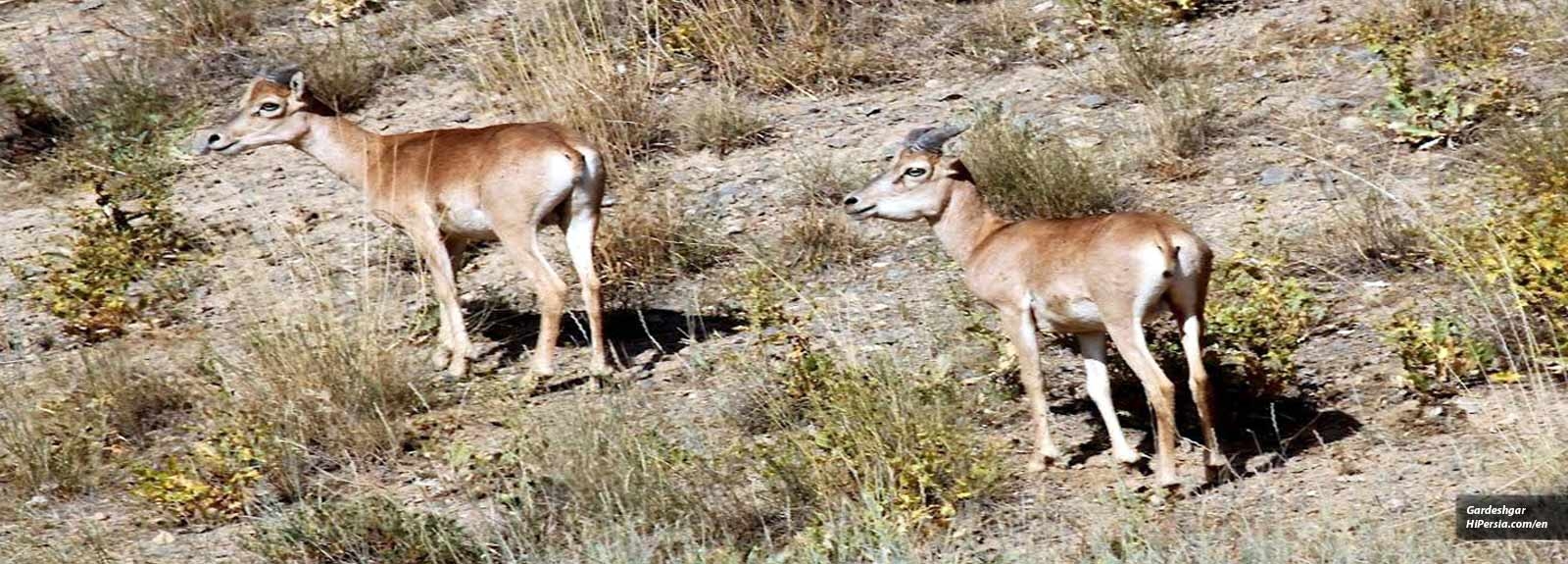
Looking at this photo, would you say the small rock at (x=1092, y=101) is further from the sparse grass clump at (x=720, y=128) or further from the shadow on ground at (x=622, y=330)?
the shadow on ground at (x=622, y=330)

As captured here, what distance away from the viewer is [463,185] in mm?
10258

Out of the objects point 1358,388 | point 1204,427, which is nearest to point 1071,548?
point 1204,427

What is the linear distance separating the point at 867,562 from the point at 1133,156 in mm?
5458

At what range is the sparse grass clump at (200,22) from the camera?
51.9 feet

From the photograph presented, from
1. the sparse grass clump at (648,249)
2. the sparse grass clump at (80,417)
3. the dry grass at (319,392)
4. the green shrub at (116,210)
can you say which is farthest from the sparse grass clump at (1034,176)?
the green shrub at (116,210)

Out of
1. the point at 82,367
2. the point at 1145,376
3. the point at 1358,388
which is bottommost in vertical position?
the point at 82,367

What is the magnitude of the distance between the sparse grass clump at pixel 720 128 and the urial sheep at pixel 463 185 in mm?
2795

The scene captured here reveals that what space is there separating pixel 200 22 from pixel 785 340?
317 inches

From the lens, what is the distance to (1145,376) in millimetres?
7762

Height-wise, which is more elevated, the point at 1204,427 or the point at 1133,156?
the point at 1204,427

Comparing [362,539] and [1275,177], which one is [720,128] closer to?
[1275,177]

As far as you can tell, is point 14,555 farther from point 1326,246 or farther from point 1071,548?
point 1326,246

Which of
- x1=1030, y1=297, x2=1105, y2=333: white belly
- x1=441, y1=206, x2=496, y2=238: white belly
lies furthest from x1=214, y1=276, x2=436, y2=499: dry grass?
x1=1030, y1=297, x2=1105, y2=333: white belly

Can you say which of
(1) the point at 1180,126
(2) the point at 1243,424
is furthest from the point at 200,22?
(2) the point at 1243,424
